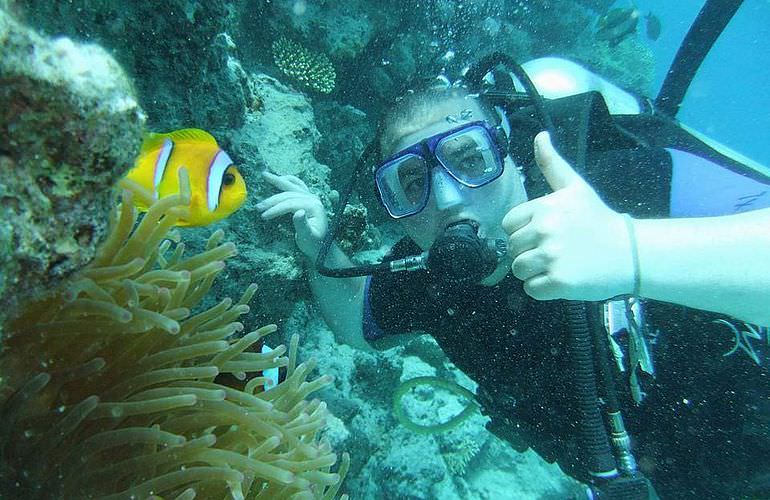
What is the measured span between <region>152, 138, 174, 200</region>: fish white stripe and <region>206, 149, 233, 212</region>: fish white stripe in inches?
6.2

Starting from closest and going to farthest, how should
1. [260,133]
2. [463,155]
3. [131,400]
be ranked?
[131,400]
[463,155]
[260,133]

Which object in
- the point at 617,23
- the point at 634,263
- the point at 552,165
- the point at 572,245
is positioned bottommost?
the point at 634,263

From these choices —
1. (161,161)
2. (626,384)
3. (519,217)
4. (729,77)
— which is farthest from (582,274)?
(729,77)

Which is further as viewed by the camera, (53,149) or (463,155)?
(463,155)

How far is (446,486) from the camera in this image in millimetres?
4637

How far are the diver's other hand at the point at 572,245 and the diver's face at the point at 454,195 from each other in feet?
2.74

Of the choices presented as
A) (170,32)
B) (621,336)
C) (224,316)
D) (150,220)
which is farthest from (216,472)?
(170,32)

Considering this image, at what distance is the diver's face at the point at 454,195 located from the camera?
2607 millimetres

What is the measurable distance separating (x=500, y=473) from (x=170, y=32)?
5.09m

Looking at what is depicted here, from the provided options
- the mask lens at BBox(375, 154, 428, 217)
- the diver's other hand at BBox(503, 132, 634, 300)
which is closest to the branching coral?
the diver's other hand at BBox(503, 132, 634, 300)

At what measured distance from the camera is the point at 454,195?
2.60m

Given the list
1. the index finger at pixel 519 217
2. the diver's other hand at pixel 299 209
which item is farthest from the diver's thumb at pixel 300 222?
the index finger at pixel 519 217

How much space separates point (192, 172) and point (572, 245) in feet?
4.72

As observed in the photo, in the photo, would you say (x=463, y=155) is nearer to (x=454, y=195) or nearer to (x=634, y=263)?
(x=454, y=195)
